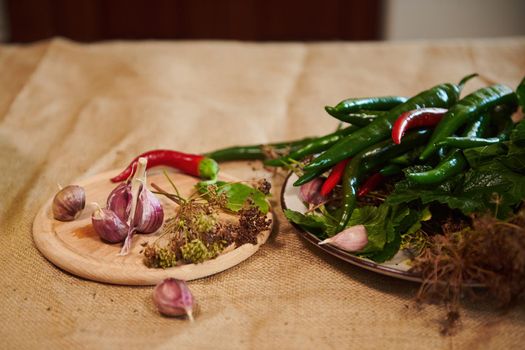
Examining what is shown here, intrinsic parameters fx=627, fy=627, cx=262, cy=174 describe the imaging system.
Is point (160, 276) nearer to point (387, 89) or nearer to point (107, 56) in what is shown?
point (387, 89)

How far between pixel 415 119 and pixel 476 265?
1.47 feet

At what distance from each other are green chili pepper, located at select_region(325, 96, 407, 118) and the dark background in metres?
2.97

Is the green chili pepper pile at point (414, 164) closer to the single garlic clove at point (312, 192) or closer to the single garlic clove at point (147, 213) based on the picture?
the single garlic clove at point (312, 192)

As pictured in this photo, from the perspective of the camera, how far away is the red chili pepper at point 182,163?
1712 millimetres

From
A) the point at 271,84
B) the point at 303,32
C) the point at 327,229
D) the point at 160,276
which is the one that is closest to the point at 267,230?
the point at 327,229

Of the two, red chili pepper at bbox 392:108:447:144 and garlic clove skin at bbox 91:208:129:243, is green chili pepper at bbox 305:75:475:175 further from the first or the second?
garlic clove skin at bbox 91:208:129:243

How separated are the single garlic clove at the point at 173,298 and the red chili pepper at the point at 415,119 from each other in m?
0.59

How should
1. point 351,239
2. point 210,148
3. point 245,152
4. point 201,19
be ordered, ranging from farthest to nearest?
point 201,19, point 210,148, point 245,152, point 351,239

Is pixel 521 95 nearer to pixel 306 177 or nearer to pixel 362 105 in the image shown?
pixel 362 105

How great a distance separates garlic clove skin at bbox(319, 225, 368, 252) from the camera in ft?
4.33

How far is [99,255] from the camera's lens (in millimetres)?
1371

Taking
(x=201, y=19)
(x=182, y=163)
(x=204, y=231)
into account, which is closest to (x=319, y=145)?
(x=182, y=163)

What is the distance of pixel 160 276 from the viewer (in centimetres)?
132

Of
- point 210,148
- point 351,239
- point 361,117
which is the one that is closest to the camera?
point 351,239
